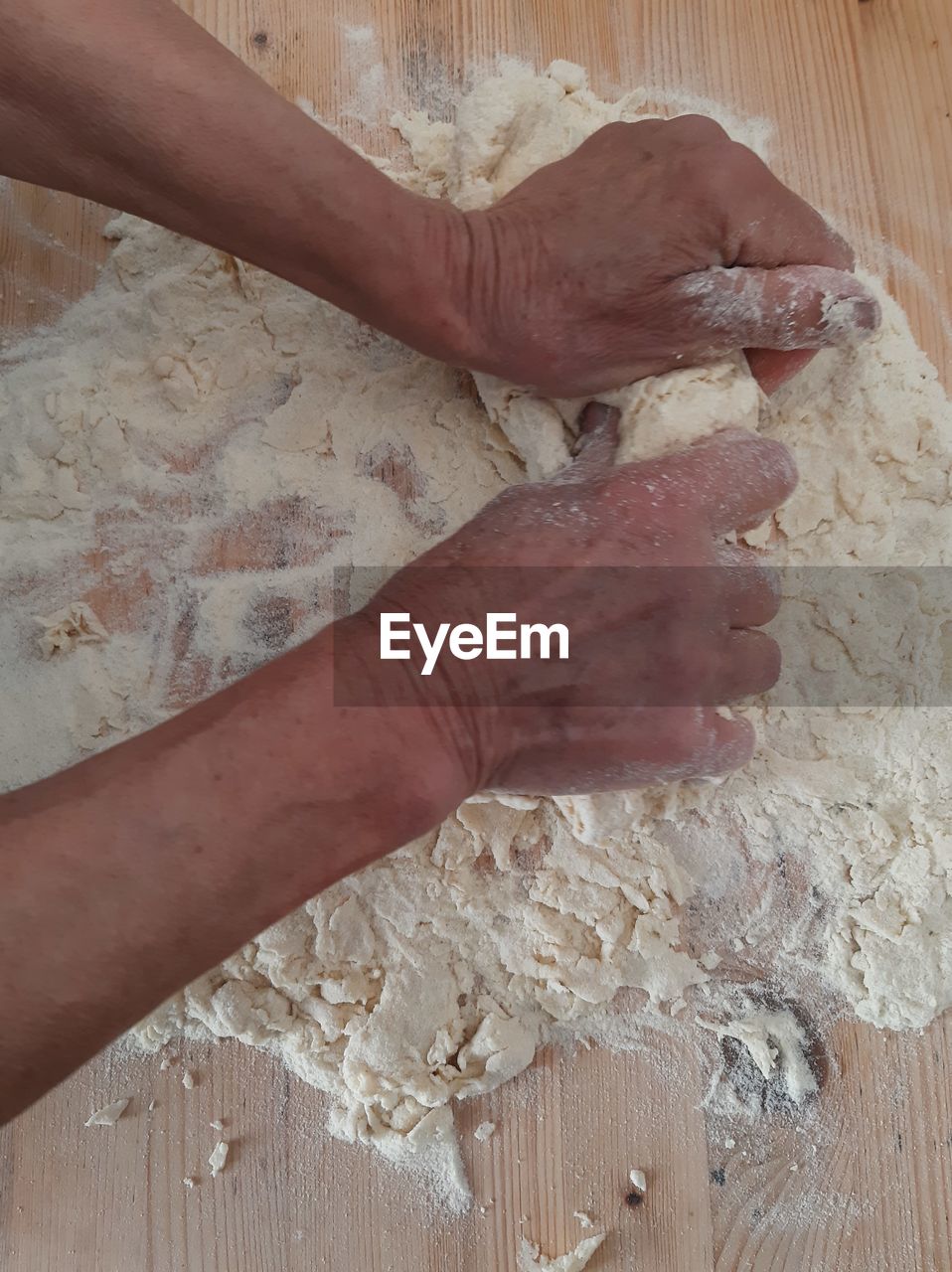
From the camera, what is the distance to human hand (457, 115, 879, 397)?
0.88 metres

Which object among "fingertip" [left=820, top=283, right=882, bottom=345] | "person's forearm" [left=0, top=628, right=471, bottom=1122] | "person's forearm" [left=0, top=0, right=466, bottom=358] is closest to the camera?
"person's forearm" [left=0, top=628, right=471, bottom=1122]

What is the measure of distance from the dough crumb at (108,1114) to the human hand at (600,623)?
499mm

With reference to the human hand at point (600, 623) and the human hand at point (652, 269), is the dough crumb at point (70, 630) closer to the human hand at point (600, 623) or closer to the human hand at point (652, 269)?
the human hand at point (600, 623)

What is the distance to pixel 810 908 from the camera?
Result: 0.95 meters

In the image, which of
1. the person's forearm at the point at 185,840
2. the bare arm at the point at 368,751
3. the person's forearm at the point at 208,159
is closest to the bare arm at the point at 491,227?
the person's forearm at the point at 208,159

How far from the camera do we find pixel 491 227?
915 mm

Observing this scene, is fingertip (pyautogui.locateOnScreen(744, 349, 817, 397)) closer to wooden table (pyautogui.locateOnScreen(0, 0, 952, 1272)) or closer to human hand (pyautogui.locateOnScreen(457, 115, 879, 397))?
human hand (pyautogui.locateOnScreen(457, 115, 879, 397))

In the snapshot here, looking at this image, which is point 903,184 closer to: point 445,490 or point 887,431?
point 887,431

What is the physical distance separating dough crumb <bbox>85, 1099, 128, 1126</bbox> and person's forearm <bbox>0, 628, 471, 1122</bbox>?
1.09 ft

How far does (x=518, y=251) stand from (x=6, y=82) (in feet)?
1.47

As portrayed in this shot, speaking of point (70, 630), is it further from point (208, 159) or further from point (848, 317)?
point (848, 317)

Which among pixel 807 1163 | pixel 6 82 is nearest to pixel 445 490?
pixel 6 82

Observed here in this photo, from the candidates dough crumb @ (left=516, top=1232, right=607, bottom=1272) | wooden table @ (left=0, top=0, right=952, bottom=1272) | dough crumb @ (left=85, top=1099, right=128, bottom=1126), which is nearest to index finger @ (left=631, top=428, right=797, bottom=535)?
wooden table @ (left=0, top=0, right=952, bottom=1272)

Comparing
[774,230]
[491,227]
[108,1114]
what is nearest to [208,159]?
[491,227]
